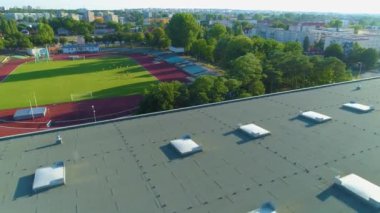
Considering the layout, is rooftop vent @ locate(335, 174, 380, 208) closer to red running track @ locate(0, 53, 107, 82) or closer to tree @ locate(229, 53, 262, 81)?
tree @ locate(229, 53, 262, 81)

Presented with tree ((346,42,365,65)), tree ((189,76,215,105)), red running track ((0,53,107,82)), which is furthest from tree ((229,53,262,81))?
red running track ((0,53,107,82))

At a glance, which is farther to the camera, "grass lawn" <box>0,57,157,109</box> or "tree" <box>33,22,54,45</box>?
"tree" <box>33,22,54,45</box>

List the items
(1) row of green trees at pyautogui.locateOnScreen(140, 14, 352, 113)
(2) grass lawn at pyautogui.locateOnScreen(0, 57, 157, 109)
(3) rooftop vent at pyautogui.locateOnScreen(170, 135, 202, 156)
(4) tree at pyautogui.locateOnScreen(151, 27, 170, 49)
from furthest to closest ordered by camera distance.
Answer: (4) tree at pyautogui.locateOnScreen(151, 27, 170, 49) < (2) grass lawn at pyautogui.locateOnScreen(0, 57, 157, 109) < (1) row of green trees at pyautogui.locateOnScreen(140, 14, 352, 113) < (3) rooftop vent at pyautogui.locateOnScreen(170, 135, 202, 156)

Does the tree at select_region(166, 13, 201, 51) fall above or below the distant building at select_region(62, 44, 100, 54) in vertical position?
above

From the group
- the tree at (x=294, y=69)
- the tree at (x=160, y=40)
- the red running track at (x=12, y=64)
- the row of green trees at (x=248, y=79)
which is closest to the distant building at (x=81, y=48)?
the red running track at (x=12, y=64)

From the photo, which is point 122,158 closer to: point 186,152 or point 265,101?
point 186,152

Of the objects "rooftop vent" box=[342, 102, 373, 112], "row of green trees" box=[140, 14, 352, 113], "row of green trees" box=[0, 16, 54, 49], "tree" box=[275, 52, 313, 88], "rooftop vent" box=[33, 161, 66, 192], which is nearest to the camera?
"rooftop vent" box=[33, 161, 66, 192]

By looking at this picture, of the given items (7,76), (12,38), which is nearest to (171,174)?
(7,76)
